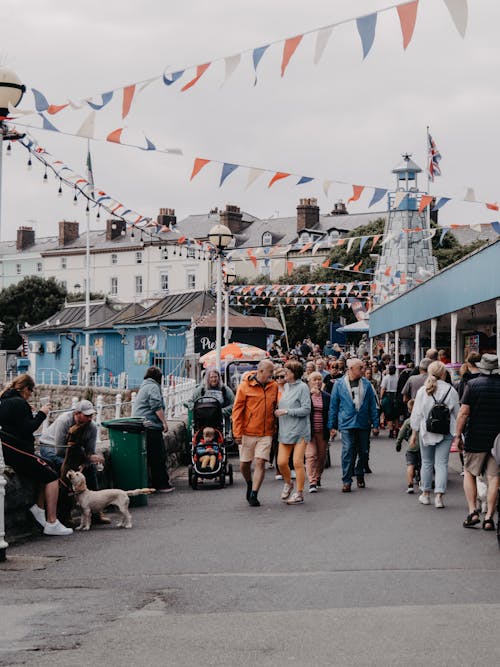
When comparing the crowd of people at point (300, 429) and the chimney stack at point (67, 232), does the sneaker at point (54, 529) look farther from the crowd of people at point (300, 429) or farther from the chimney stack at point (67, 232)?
the chimney stack at point (67, 232)

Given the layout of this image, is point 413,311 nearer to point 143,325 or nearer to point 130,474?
point 130,474

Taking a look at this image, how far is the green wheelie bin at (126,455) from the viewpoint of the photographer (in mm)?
13250

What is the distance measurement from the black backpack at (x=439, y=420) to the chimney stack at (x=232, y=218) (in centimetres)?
8374

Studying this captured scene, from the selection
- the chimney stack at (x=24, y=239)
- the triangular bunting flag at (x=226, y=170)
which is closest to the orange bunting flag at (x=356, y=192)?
the triangular bunting flag at (x=226, y=170)

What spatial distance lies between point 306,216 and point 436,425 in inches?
3265

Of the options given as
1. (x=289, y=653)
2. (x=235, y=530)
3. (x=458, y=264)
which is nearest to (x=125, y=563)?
(x=235, y=530)

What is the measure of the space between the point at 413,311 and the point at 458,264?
756 centimetres

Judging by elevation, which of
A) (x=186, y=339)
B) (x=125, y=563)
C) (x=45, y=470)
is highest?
(x=186, y=339)

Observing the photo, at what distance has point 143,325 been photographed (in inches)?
1745

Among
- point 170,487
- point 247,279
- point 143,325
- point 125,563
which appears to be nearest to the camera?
point 125,563

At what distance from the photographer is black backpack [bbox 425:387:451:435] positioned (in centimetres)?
1205

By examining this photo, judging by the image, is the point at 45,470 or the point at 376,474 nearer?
the point at 45,470

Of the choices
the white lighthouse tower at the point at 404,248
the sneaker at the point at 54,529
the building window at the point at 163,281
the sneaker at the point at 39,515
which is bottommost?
the sneaker at the point at 54,529

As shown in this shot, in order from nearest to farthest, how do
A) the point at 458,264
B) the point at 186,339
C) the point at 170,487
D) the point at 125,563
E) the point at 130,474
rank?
the point at 125,563 < the point at 130,474 < the point at 170,487 < the point at 458,264 < the point at 186,339
